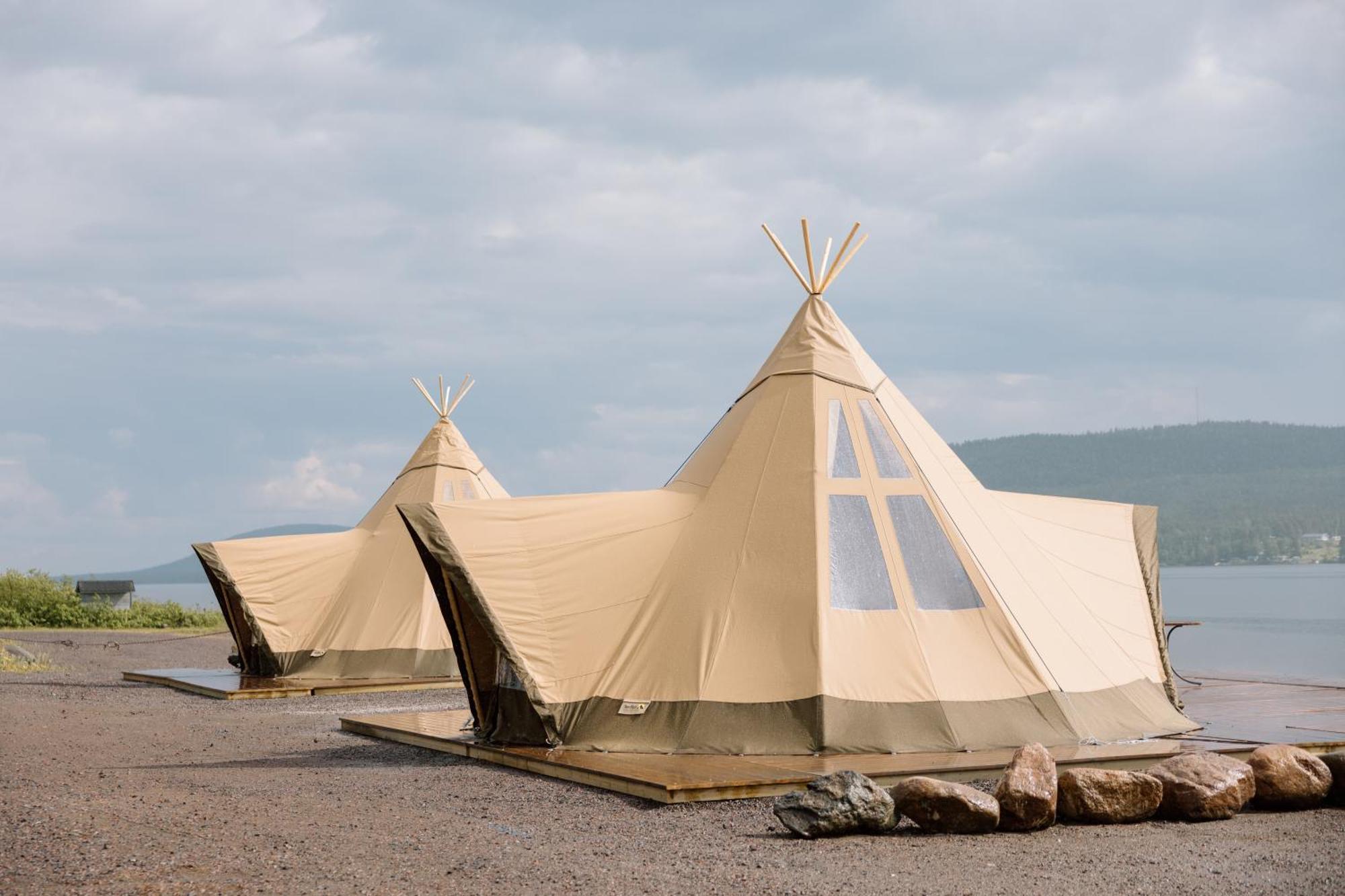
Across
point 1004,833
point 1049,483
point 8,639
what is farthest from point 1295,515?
point 1004,833

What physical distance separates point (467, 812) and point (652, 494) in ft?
10.2

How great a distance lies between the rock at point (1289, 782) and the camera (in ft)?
20.9

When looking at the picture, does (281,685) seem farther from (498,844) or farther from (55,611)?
(55,611)

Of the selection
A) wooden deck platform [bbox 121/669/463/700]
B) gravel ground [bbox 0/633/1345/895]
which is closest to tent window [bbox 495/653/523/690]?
gravel ground [bbox 0/633/1345/895]

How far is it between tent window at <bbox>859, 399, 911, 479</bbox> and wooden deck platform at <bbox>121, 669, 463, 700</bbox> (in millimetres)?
7356

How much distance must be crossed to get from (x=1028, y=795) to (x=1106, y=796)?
0.49 meters

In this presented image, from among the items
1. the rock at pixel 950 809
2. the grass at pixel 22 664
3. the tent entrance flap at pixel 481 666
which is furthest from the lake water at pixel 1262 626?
the grass at pixel 22 664

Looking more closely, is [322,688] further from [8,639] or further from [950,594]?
[8,639]

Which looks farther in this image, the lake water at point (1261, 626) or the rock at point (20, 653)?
the lake water at point (1261, 626)

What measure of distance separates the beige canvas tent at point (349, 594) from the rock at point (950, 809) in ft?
31.2

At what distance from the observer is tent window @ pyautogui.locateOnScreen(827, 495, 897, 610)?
7.95 metres

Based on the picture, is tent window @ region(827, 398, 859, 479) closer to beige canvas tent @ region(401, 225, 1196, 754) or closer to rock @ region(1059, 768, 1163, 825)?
beige canvas tent @ region(401, 225, 1196, 754)

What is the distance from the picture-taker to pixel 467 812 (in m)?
6.48

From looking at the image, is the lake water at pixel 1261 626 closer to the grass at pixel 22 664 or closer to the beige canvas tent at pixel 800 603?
the beige canvas tent at pixel 800 603
